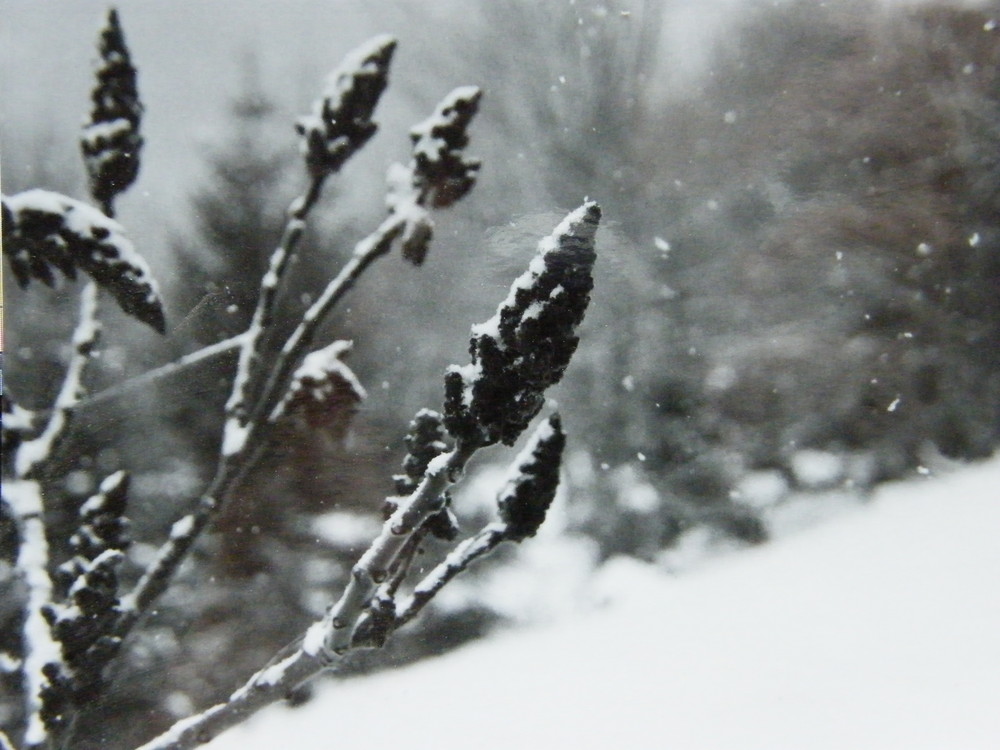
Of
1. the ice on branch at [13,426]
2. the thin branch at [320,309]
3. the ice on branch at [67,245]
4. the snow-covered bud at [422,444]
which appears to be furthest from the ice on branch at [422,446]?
the ice on branch at [13,426]

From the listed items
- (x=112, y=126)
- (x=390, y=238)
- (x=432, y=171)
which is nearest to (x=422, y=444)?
(x=390, y=238)

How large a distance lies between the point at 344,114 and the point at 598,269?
483 millimetres

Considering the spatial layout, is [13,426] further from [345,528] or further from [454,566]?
[454,566]

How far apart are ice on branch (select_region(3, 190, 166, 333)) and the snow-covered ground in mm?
736

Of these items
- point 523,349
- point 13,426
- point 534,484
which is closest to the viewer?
point 523,349

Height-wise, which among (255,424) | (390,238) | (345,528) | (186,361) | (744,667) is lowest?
(744,667)

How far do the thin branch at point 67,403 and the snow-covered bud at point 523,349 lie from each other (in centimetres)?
61

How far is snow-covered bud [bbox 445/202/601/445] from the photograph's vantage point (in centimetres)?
95

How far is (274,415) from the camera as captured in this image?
46.3 inches

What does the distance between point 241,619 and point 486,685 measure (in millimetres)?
419

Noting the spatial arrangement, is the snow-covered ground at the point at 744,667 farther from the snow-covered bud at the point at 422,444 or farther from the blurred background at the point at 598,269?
the snow-covered bud at the point at 422,444

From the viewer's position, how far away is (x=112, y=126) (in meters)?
1.14

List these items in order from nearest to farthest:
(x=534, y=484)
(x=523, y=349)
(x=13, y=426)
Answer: (x=523, y=349), (x=534, y=484), (x=13, y=426)

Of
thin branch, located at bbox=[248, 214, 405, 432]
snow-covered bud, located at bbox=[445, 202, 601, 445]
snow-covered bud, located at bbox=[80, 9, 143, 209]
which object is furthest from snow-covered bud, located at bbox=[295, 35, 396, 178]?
snow-covered bud, located at bbox=[445, 202, 601, 445]
